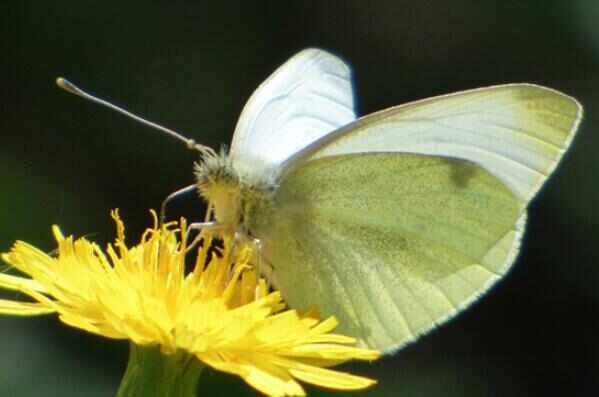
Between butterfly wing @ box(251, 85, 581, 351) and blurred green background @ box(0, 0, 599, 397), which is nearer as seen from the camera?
butterfly wing @ box(251, 85, 581, 351)

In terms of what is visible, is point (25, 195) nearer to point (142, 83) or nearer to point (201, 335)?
point (142, 83)

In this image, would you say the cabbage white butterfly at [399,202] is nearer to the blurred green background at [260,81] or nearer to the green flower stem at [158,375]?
the green flower stem at [158,375]

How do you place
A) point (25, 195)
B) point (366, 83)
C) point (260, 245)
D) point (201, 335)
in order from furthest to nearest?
point (366, 83) < point (25, 195) < point (260, 245) < point (201, 335)

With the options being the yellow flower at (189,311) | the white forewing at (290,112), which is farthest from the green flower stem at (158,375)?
the white forewing at (290,112)

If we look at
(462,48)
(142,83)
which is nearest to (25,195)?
(142,83)

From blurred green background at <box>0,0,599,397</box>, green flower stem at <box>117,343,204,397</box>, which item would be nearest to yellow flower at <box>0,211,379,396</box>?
green flower stem at <box>117,343,204,397</box>

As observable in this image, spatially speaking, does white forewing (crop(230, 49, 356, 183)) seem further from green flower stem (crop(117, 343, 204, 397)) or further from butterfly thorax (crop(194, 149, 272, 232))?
green flower stem (crop(117, 343, 204, 397))

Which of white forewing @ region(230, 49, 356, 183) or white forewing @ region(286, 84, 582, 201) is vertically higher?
white forewing @ region(230, 49, 356, 183)
